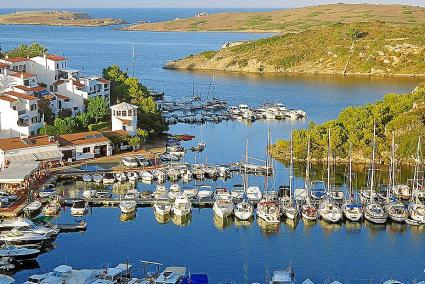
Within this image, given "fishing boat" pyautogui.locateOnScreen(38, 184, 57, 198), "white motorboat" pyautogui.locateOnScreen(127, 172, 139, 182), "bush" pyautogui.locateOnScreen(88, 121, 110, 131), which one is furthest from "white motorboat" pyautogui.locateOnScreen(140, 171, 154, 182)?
"bush" pyautogui.locateOnScreen(88, 121, 110, 131)

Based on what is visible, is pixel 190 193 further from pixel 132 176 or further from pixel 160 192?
pixel 132 176

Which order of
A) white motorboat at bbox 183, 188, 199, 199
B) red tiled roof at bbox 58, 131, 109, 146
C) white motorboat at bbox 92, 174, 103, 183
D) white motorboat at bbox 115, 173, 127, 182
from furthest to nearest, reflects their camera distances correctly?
1. red tiled roof at bbox 58, 131, 109, 146
2. white motorboat at bbox 115, 173, 127, 182
3. white motorboat at bbox 92, 174, 103, 183
4. white motorboat at bbox 183, 188, 199, 199

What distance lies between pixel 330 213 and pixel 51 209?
600 inches

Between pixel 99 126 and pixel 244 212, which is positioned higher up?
pixel 99 126

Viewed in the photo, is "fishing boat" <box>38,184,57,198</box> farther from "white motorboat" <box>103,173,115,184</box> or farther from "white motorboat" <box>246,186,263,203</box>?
"white motorboat" <box>246,186,263,203</box>

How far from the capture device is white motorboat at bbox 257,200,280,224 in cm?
3747

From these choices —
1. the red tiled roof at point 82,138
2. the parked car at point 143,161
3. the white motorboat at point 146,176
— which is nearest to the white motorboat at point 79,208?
the white motorboat at point 146,176

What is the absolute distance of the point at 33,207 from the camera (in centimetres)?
3841

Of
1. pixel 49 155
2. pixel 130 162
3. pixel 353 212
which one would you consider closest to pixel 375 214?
pixel 353 212

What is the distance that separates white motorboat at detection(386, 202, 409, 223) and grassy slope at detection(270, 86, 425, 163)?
1226 centimetres

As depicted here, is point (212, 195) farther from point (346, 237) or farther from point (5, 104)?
point (5, 104)

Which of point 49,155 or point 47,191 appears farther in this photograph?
point 49,155

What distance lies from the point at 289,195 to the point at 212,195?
15.1 ft

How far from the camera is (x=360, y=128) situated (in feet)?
171
